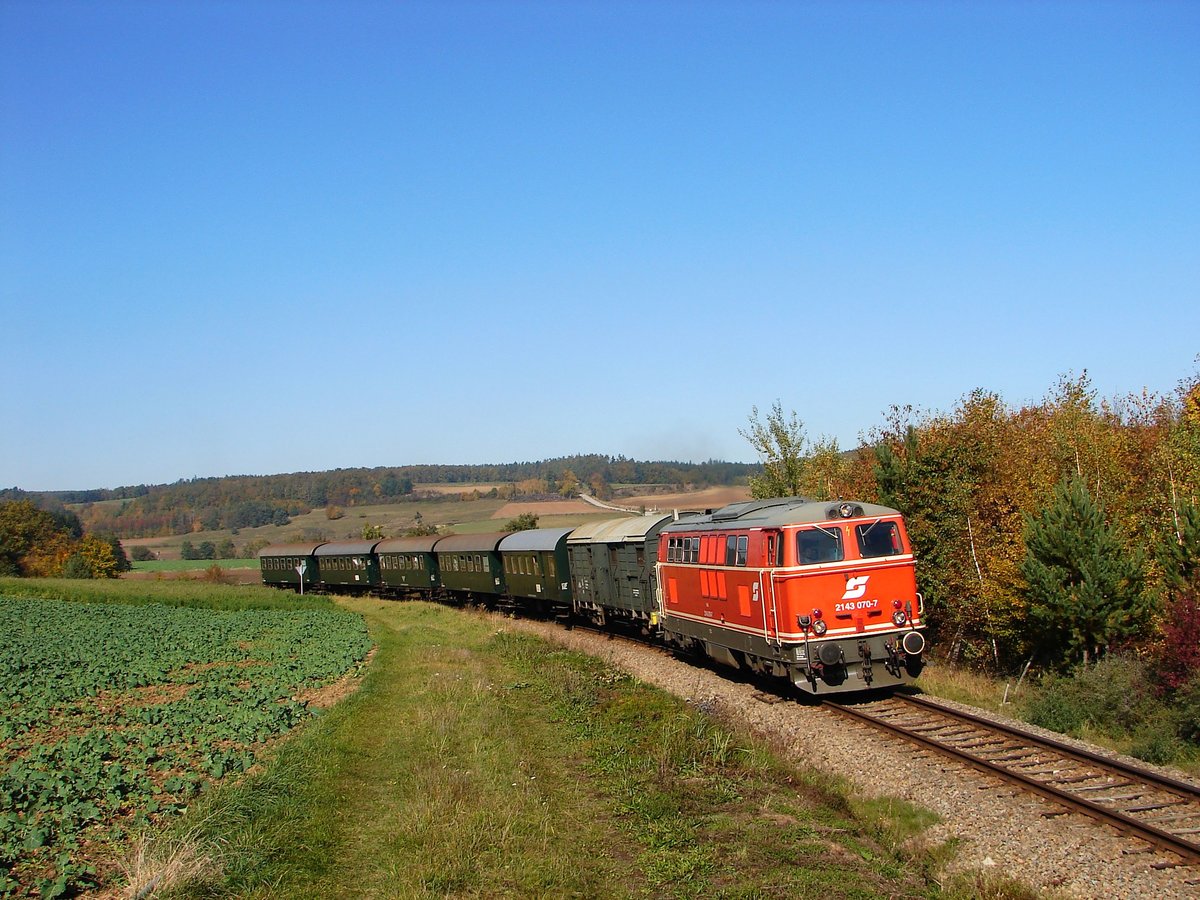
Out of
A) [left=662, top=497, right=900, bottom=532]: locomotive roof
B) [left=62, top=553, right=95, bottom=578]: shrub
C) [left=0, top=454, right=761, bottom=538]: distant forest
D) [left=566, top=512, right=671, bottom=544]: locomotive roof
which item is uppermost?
[left=0, top=454, right=761, bottom=538]: distant forest

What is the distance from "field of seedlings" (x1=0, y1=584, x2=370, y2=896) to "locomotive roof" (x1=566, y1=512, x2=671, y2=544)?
27.7 ft

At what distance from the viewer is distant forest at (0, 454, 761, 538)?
152625 mm

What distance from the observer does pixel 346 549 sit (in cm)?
6438

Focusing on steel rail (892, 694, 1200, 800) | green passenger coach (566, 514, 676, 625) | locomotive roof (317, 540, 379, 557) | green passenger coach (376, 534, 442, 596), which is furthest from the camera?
locomotive roof (317, 540, 379, 557)

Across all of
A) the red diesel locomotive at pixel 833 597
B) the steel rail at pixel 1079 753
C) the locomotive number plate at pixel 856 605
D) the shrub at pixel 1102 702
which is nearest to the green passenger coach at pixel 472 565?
the red diesel locomotive at pixel 833 597

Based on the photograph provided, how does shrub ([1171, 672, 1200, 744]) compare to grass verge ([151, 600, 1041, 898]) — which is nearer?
grass verge ([151, 600, 1041, 898])

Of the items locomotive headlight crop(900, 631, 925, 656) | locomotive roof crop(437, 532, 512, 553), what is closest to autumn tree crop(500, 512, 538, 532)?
locomotive roof crop(437, 532, 512, 553)

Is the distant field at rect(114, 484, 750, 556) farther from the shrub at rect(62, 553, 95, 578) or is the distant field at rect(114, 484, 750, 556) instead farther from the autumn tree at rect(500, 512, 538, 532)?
the shrub at rect(62, 553, 95, 578)

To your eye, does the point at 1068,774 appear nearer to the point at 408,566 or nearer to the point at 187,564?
the point at 408,566

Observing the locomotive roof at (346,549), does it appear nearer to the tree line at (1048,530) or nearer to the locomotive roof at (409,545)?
the locomotive roof at (409,545)

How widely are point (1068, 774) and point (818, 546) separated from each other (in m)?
5.71

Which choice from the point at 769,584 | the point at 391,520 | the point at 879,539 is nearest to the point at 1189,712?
the point at 879,539

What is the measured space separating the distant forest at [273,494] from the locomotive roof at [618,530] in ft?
312

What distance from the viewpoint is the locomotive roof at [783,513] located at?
1748cm
